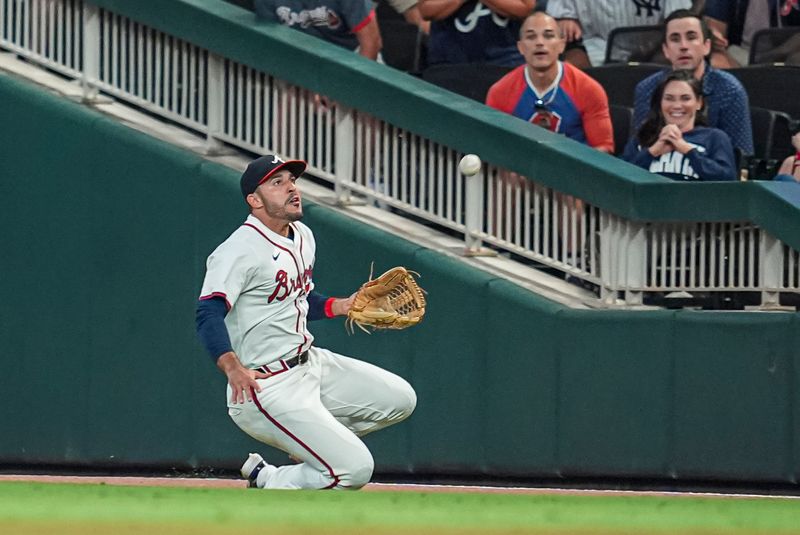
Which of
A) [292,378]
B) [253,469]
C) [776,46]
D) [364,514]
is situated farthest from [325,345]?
[364,514]

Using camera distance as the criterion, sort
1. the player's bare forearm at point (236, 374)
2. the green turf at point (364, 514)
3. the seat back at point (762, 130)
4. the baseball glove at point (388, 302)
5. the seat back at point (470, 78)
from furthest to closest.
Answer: the seat back at point (470, 78)
the seat back at point (762, 130)
the baseball glove at point (388, 302)
the player's bare forearm at point (236, 374)
the green turf at point (364, 514)

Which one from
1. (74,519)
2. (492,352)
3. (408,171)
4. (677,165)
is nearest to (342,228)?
(408,171)

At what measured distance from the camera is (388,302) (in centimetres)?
721

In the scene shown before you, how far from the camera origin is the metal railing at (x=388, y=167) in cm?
828

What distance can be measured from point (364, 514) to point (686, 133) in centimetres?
420

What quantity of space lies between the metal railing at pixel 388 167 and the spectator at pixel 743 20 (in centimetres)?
171

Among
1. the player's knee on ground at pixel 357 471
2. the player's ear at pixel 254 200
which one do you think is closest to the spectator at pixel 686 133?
the player's ear at pixel 254 200

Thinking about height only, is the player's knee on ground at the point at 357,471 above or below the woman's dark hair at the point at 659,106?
below

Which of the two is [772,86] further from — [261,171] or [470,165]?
[261,171]

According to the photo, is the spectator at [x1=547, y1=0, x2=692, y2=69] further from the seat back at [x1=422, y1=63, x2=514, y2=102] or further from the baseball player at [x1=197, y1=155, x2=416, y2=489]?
the baseball player at [x1=197, y1=155, x2=416, y2=489]

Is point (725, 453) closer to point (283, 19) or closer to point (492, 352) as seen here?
point (492, 352)

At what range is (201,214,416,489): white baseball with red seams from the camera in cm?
686

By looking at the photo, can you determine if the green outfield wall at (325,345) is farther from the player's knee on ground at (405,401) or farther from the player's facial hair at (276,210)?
the player's facial hair at (276,210)

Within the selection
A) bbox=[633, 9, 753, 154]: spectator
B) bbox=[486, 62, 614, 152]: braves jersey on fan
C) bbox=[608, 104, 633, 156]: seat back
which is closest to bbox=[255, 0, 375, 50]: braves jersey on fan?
bbox=[486, 62, 614, 152]: braves jersey on fan
